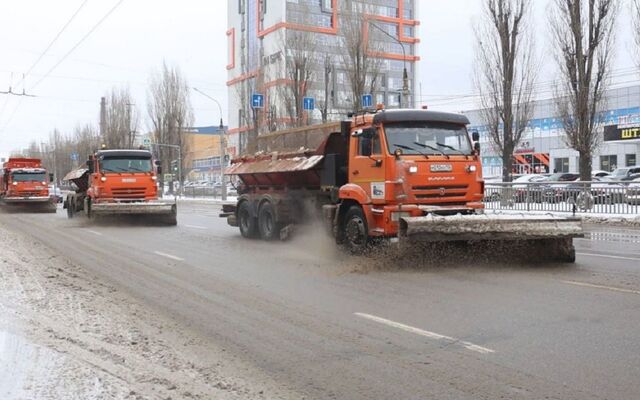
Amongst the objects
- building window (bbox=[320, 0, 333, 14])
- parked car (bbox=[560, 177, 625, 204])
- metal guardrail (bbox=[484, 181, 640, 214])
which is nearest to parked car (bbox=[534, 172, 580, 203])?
metal guardrail (bbox=[484, 181, 640, 214])

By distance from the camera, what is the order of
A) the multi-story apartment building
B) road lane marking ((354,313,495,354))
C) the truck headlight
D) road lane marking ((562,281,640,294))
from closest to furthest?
road lane marking ((354,313,495,354)), road lane marking ((562,281,640,294)), the truck headlight, the multi-story apartment building

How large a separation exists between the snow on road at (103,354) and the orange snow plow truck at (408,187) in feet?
15.5

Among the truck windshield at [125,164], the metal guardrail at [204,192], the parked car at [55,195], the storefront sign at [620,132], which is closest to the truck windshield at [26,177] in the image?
the parked car at [55,195]

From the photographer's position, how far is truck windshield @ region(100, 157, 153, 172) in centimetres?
2227

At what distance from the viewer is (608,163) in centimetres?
5631

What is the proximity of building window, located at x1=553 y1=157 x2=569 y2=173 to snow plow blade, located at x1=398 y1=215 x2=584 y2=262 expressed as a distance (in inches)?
2067

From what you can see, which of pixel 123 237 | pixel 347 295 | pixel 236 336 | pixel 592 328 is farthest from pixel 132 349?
pixel 123 237

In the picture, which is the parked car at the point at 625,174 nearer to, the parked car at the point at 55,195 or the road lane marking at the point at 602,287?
the road lane marking at the point at 602,287

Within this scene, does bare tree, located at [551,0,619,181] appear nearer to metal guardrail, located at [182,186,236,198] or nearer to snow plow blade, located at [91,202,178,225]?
snow plow blade, located at [91,202,178,225]

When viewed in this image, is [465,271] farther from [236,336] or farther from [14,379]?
[14,379]

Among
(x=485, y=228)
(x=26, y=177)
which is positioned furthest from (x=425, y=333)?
(x=26, y=177)

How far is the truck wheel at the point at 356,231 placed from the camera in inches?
461

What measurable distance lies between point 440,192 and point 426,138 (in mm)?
1110

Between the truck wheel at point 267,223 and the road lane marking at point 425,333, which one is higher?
the truck wheel at point 267,223
